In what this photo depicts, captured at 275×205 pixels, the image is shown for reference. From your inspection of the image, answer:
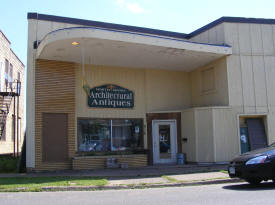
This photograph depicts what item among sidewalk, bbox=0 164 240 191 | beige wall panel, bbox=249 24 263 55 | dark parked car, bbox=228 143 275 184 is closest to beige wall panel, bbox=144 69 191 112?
beige wall panel, bbox=249 24 263 55

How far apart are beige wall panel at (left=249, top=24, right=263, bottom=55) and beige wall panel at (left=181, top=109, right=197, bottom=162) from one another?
4396mm

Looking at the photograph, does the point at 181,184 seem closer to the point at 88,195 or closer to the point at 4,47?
the point at 88,195

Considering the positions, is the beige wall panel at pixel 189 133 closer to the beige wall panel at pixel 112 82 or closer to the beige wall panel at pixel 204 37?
the beige wall panel at pixel 112 82

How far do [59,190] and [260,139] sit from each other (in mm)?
10693

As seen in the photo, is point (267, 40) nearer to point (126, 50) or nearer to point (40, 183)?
point (126, 50)

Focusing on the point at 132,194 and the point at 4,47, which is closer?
the point at 132,194

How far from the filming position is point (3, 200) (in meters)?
8.62

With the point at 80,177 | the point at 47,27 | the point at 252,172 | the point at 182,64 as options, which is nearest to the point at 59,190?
the point at 80,177

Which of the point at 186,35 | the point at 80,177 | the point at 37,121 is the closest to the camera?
the point at 80,177

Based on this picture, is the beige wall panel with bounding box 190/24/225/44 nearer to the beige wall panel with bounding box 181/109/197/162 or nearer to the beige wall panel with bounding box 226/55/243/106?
the beige wall panel with bounding box 226/55/243/106

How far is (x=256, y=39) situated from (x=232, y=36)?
1342mm

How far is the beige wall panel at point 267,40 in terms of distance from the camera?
17156 millimetres

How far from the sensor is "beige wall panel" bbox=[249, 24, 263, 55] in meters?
17.0

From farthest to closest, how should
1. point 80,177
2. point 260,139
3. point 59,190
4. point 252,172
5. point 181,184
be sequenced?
point 260,139 → point 80,177 → point 181,184 → point 59,190 → point 252,172
